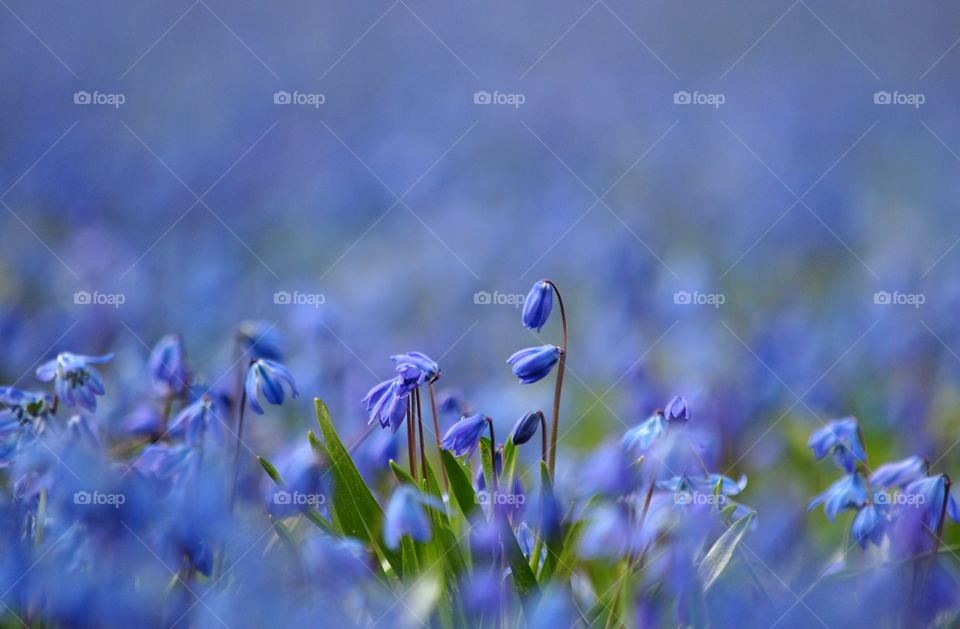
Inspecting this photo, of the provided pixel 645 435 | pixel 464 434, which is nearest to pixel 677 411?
pixel 645 435

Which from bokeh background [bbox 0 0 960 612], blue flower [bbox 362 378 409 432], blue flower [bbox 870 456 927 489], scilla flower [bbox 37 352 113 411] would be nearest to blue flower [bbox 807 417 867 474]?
blue flower [bbox 870 456 927 489]

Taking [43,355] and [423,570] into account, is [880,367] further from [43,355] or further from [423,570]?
[43,355]

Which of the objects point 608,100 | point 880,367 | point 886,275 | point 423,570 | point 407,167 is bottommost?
point 423,570

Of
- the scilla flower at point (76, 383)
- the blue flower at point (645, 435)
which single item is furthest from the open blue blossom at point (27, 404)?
the blue flower at point (645, 435)

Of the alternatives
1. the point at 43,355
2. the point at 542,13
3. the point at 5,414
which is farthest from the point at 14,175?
the point at 542,13

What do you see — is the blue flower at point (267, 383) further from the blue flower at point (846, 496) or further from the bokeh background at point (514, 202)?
the blue flower at point (846, 496)

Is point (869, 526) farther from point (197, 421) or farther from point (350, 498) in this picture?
point (197, 421)
